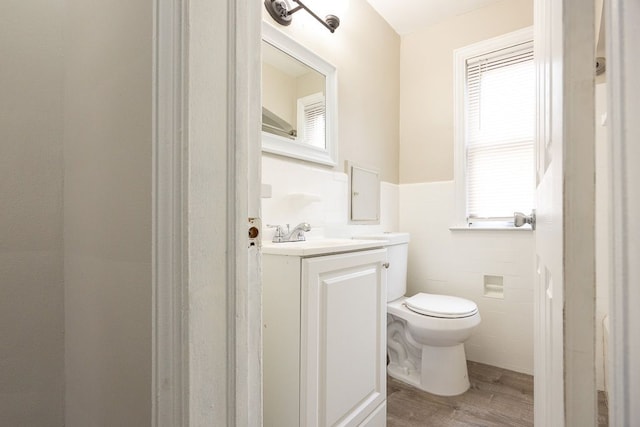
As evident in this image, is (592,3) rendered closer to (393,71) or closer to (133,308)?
(133,308)

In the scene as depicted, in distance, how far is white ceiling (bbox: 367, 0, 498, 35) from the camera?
7.13ft

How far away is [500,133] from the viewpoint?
215 centimetres

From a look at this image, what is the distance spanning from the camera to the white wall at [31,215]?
2.55ft

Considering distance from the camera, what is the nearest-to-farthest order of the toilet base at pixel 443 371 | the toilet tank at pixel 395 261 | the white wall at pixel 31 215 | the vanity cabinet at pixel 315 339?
1. the white wall at pixel 31 215
2. the vanity cabinet at pixel 315 339
3. the toilet base at pixel 443 371
4. the toilet tank at pixel 395 261

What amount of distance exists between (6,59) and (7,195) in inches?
13.7

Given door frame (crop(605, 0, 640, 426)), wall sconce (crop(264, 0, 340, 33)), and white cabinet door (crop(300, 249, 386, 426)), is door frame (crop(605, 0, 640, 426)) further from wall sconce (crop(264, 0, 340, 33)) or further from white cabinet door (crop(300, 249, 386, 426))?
wall sconce (crop(264, 0, 340, 33))

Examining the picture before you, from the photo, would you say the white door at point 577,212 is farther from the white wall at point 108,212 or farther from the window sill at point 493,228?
the window sill at point 493,228

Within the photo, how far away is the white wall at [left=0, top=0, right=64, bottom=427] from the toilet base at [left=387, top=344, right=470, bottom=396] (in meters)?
1.71

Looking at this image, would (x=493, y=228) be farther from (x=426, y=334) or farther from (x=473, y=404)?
(x=473, y=404)

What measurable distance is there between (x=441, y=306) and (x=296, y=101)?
1441 millimetres

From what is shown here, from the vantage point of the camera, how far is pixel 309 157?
1679 mm

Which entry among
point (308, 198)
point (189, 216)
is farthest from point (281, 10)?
point (189, 216)

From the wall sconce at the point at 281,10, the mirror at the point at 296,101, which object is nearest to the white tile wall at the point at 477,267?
the mirror at the point at 296,101

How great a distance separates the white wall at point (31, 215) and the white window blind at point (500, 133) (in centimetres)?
232
